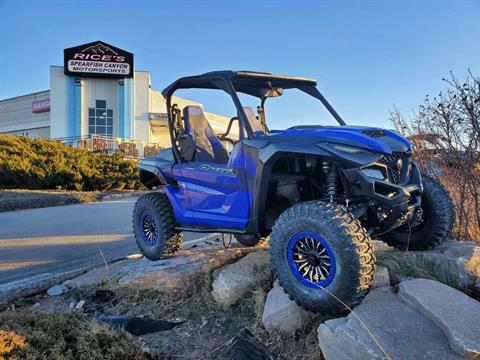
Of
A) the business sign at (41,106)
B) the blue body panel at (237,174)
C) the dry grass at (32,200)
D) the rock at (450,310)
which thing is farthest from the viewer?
the business sign at (41,106)

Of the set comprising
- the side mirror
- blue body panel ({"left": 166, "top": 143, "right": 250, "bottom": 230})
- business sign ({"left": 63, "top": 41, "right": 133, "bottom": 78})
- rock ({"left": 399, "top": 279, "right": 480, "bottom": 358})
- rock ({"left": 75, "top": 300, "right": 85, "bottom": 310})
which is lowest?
rock ({"left": 75, "top": 300, "right": 85, "bottom": 310})

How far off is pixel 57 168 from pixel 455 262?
1691 centimetres

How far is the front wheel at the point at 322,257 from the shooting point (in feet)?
9.29

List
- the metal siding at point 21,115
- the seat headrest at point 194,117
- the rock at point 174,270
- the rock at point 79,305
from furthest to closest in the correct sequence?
1. the metal siding at point 21,115
2. the seat headrest at point 194,117
3. the rock at point 174,270
4. the rock at point 79,305

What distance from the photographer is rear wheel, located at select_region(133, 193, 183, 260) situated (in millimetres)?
4887

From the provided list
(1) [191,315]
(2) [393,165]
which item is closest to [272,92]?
(2) [393,165]

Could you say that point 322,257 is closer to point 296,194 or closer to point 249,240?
point 296,194

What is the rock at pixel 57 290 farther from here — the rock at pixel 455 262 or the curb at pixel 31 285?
the rock at pixel 455 262

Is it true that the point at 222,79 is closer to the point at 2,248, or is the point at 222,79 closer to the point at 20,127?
the point at 2,248

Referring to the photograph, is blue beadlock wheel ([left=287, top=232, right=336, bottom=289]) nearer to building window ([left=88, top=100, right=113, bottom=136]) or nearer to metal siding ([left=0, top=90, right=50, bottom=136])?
building window ([left=88, top=100, right=113, bottom=136])

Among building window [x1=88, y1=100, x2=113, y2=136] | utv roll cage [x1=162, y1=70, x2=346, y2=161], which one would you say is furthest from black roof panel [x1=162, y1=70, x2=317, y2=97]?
building window [x1=88, y1=100, x2=113, y2=136]

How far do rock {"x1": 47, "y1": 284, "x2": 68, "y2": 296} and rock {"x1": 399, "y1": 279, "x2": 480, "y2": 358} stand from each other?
3468 mm

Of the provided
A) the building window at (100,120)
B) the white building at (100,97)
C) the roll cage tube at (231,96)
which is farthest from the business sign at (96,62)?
the roll cage tube at (231,96)

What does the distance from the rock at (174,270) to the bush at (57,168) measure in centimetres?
1424
